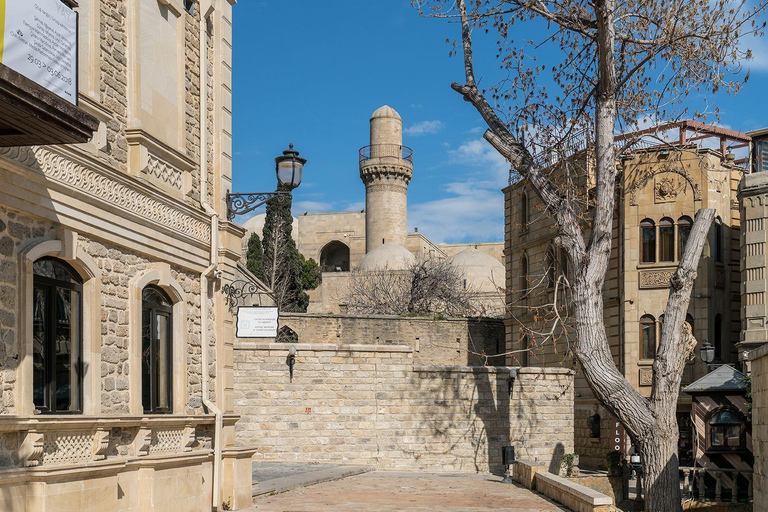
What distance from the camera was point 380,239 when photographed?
6350 cm

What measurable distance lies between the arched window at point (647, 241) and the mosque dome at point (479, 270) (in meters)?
24.7

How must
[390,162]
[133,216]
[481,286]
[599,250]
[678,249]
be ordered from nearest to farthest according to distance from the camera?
[133,216], [599,250], [678,249], [481,286], [390,162]

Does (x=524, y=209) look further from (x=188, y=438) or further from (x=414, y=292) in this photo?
(x=188, y=438)

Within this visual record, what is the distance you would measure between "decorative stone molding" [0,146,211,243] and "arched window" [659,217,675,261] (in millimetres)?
19542

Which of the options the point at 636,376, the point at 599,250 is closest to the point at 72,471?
the point at 599,250

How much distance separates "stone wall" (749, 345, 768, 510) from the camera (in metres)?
12.4

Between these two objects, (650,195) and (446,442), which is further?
(650,195)

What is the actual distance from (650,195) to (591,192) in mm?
9684

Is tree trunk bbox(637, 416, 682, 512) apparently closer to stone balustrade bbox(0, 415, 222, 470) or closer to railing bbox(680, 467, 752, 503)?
railing bbox(680, 467, 752, 503)

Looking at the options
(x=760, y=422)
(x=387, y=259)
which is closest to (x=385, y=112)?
(x=387, y=259)

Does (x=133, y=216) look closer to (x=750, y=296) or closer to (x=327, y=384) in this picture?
(x=327, y=384)

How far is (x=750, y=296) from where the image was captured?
24.9 m

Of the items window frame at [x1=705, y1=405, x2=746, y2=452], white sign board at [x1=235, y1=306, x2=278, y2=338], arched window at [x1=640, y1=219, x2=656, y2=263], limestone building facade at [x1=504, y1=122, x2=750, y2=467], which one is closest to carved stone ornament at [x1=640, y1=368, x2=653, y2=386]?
limestone building facade at [x1=504, y1=122, x2=750, y2=467]

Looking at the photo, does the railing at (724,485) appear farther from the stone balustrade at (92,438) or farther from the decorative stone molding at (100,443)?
the decorative stone molding at (100,443)
